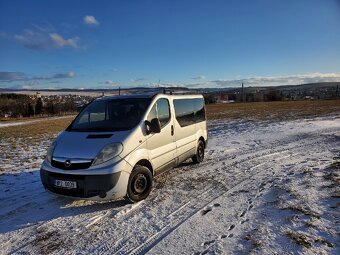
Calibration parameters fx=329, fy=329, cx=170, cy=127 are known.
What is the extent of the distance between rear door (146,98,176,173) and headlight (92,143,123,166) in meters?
0.79

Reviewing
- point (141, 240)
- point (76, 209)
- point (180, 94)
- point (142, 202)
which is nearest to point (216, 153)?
point (180, 94)

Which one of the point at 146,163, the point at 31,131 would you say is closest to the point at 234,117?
the point at 31,131

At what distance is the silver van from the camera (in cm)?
524

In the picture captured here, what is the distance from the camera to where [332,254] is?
375 centimetres

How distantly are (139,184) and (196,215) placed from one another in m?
1.27

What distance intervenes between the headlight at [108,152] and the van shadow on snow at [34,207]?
86 centimetres

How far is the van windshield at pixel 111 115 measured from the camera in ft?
20.0

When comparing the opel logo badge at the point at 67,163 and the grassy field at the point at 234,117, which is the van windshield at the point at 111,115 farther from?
the grassy field at the point at 234,117

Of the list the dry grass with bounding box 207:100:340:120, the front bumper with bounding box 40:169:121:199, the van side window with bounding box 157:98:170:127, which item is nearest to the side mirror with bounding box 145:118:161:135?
the van side window with bounding box 157:98:170:127

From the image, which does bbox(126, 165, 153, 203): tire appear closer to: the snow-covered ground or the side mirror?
the snow-covered ground

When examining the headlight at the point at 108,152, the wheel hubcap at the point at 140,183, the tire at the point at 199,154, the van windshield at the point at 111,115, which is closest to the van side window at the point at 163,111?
the van windshield at the point at 111,115

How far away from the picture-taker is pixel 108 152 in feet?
17.6

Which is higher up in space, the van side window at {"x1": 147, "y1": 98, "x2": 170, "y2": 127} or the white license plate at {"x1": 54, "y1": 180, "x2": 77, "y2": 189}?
the van side window at {"x1": 147, "y1": 98, "x2": 170, "y2": 127}

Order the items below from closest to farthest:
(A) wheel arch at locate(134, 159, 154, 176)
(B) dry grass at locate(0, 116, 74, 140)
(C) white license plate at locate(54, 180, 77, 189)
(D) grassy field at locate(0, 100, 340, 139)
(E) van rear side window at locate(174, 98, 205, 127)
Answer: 1. (C) white license plate at locate(54, 180, 77, 189)
2. (A) wheel arch at locate(134, 159, 154, 176)
3. (E) van rear side window at locate(174, 98, 205, 127)
4. (B) dry grass at locate(0, 116, 74, 140)
5. (D) grassy field at locate(0, 100, 340, 139)
